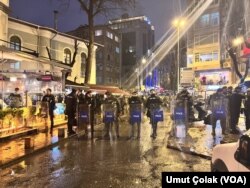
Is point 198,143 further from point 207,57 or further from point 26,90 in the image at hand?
point 207,57

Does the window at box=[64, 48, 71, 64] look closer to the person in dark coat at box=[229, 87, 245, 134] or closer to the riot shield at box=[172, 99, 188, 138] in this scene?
the riot shield at box=[172, 99, 188, 138]

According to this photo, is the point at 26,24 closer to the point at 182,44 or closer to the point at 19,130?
the point at 19,130

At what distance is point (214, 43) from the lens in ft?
160

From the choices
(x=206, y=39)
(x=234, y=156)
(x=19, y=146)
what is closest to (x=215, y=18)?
(x=206, y=39)

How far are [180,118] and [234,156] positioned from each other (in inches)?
402

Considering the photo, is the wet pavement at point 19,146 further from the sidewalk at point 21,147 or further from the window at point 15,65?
the window at point 15,65

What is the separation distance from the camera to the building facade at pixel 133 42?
351 feet

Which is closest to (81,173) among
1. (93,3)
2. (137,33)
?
(93,3)

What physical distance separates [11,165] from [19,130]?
19.7 ft

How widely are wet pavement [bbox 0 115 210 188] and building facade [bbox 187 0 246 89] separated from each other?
34.0 m

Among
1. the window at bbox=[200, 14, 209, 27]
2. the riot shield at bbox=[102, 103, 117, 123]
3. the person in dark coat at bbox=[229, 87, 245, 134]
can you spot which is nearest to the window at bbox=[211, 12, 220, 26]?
the window at bbox=[200, 14, 209, 27]

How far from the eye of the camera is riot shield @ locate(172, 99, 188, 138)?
48.6 ft

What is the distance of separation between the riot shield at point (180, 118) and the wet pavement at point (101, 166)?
188 cm

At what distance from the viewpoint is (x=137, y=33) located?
117 m
